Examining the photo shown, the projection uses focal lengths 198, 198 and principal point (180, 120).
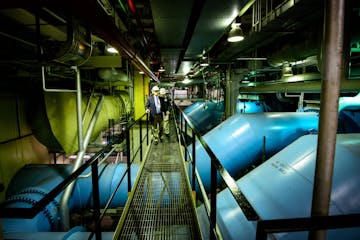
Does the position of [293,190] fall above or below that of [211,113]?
below

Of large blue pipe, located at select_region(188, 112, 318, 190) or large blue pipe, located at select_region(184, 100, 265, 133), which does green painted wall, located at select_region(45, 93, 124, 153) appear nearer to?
large blue pipe, located at select_region(188, 112, 318, 190)

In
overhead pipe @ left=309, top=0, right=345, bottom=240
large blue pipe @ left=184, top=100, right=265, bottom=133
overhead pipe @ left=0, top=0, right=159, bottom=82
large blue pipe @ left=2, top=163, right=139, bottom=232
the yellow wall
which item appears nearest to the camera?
overhead pipe @ left=309, top=0, right=345, bottom=240

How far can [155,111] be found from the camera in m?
5.56

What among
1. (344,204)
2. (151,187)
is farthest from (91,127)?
(344,204)

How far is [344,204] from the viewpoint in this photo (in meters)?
1.47

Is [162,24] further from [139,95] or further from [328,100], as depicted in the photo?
[139,95]

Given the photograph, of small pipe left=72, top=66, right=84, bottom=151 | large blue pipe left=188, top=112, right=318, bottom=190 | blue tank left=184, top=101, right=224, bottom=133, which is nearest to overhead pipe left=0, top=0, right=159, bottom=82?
small pipe left=72, top=66, right=84, bottom=151

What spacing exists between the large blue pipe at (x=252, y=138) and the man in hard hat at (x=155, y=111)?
6.24 feet

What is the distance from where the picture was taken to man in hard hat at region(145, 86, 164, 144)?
549 centimetres

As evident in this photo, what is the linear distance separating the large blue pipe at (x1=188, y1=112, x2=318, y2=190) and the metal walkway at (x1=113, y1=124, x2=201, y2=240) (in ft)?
2.77

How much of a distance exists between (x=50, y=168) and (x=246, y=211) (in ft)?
14.7

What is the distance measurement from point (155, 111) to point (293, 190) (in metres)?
4.27

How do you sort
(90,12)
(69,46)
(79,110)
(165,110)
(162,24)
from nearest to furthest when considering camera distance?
(90,12) → (69,46) → (162,24) → (79,110) → (165,110)

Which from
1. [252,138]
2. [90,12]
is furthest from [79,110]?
[252,138]
